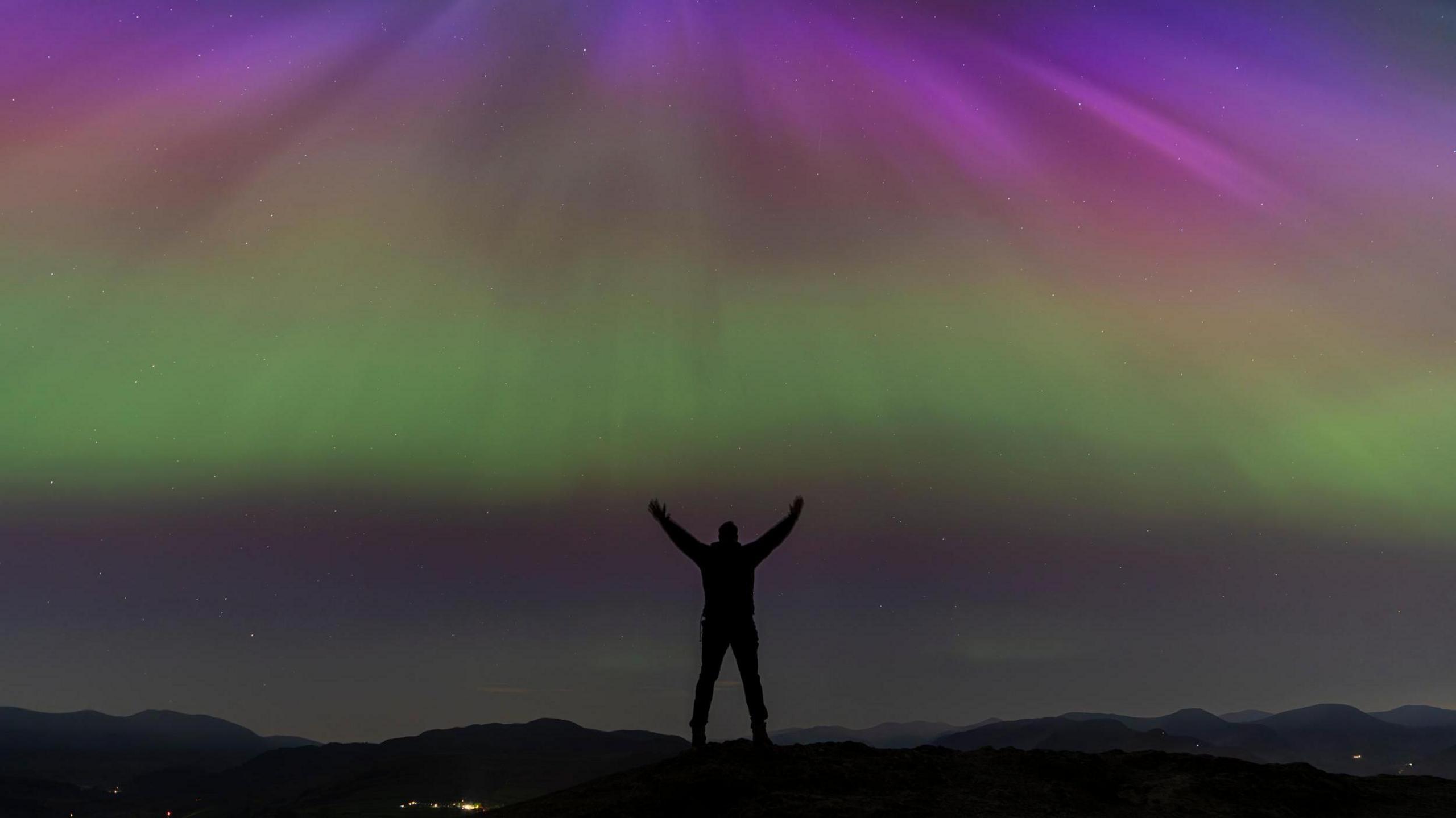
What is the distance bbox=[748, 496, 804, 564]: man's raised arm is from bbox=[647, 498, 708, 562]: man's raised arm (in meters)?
0.72

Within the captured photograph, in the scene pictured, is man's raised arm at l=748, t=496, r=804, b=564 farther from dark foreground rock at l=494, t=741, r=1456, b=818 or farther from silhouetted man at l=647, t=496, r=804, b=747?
dark foreground rock at l=494, t=741, r=1456, b=818

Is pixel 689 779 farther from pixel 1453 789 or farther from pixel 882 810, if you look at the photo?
pixel 1453 789

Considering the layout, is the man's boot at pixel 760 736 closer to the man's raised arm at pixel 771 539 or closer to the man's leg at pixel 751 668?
the man's leg at pixel 751 668

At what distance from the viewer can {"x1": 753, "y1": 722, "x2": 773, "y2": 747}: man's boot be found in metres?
14.2

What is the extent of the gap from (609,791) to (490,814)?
164cm

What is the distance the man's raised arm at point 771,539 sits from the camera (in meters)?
14.0

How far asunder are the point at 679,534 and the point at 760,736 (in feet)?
10.3

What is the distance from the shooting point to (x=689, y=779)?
13188 mm

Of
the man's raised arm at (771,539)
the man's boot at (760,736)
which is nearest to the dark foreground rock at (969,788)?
the man's boot at (760,736)

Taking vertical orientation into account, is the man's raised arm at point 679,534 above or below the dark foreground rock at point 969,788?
above

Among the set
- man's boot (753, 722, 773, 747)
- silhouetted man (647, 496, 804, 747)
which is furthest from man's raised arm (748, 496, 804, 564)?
man's boot (753, 722, 773, 747)

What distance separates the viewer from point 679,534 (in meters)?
14.1

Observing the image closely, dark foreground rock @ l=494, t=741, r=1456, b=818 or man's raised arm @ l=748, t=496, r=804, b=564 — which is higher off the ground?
man's raised arm @ l=748, t=496, r=804, b=564

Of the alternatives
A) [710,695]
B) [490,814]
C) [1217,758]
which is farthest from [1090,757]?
[490,814]
